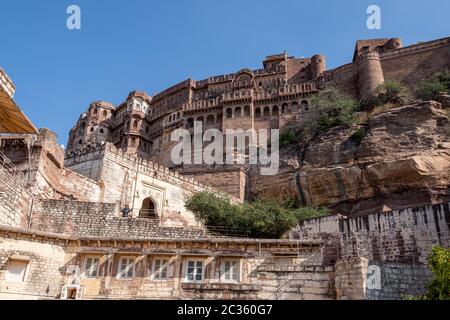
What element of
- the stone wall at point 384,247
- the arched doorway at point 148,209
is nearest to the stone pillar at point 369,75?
the arched doorway at point 148,209

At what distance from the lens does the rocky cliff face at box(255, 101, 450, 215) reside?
22.8 meters

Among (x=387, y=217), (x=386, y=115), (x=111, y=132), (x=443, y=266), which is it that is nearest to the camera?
(x=443, y=266)

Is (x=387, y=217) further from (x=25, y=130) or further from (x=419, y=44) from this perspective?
(x=419, y=44)

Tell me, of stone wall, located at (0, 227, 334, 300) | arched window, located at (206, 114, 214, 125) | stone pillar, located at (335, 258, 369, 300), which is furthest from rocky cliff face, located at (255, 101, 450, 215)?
arched window, located at (206, 114, 214, 125)

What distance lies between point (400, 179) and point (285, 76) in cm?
2364

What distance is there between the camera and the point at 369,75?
36125mm

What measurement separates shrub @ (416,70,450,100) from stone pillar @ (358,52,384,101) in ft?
11.4

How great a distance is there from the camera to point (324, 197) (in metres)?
25.5

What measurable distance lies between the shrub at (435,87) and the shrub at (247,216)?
669 inches

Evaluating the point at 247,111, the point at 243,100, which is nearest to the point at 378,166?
the point at 247,111

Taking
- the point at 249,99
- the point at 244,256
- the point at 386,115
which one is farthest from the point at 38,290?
the point at 249,99

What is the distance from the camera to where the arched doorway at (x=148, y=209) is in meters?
24.2

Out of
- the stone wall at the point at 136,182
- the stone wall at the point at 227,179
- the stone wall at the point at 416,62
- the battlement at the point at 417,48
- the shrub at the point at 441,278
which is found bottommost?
the shrub at the point at 441,278

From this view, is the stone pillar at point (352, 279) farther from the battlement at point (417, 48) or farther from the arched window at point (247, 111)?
the battlement at point (417, 48)
